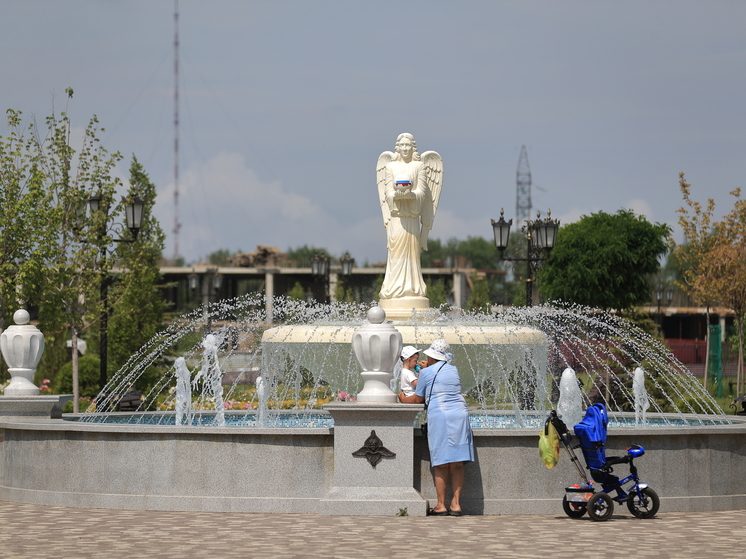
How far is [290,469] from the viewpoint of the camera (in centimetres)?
1319

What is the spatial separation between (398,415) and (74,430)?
3228mm

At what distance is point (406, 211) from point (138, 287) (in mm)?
16681

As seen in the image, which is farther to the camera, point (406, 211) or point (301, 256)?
point (301, 256)

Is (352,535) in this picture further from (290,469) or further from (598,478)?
(598,478)

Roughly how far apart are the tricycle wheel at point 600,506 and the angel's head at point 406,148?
26.8ft

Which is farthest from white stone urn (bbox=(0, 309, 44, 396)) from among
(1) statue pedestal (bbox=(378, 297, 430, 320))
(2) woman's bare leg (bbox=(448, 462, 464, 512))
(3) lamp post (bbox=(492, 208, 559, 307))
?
(3) lamp post (bbox=(492, 208, 559, 307))

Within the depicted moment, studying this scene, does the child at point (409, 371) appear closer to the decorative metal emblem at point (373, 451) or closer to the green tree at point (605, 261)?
the decorative metal emblem at point (373, 451)

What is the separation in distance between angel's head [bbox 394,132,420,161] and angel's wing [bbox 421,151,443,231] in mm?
159

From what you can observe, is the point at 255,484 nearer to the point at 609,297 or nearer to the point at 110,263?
the point at 110,263

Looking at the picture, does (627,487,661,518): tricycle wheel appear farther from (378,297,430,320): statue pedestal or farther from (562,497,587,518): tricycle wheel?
(378,297,430,320): statue pedestal

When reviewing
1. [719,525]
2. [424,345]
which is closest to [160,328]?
[424,345]

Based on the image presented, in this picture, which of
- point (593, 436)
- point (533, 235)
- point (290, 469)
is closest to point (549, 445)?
point (593, 436)

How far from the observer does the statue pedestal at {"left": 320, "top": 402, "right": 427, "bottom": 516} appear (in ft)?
42.5

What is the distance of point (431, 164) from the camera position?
66.0ft
